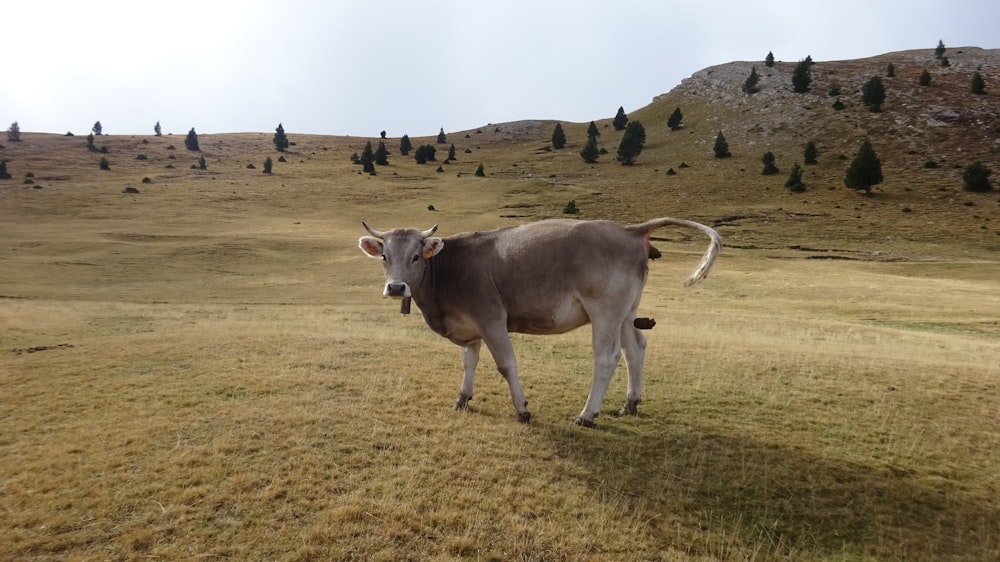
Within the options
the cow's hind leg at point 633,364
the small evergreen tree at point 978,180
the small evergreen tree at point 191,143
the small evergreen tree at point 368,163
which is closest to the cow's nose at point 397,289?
the cow's hind leg at point 633,364

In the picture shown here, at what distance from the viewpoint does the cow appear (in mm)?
9180

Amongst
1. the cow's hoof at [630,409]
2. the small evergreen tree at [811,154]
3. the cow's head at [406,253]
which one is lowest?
the cow's hoof at [630,409]

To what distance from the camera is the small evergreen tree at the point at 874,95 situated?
9794 cm

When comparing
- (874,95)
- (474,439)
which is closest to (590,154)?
(874,95)

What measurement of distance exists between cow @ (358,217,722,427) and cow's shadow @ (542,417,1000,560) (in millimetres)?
1456

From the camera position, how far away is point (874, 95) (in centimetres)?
9819

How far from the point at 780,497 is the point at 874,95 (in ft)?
375

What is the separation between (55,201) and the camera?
69.2m

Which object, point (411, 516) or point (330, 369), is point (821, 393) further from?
point (330, 369)

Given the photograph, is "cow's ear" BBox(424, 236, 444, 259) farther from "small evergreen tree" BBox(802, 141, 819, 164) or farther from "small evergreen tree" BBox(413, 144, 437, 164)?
"small evergreen tree" BBox(413, 144, 437, 164)

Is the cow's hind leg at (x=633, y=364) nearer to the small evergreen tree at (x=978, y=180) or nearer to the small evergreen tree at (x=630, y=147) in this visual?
the small evergreen tree at (x=978, y=180)

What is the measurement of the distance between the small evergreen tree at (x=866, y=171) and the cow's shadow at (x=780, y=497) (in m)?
74.2

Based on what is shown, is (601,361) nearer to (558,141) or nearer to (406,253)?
(406,253)

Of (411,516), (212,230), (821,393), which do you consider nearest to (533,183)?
(212,230)
